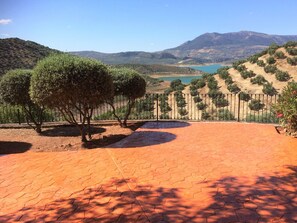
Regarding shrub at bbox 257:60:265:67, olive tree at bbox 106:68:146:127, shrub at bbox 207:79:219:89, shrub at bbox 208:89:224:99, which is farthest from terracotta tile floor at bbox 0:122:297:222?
shrub at bbox 257:60:265:67

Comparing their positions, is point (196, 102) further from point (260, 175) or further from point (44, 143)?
point (260, 175)

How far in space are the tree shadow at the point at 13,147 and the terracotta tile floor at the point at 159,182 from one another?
0.67 metres

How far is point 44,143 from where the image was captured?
9023 mm

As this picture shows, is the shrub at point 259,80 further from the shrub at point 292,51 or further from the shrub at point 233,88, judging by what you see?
the shrub at point 292,51

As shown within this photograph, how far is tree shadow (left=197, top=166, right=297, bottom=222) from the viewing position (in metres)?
4.26

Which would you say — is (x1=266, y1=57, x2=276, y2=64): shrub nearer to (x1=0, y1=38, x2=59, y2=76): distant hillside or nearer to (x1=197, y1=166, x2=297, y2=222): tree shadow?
(x1=197, y1=166, x2=297, y2=222): tree shadow

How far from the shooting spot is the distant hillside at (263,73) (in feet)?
83.0

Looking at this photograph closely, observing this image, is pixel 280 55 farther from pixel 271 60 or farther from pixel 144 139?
pixel 144 139

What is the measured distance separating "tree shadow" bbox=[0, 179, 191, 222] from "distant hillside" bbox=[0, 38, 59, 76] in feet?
111

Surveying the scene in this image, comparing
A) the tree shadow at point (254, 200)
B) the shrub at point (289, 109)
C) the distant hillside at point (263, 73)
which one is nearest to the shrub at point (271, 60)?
the distant hillside at point (263, 73)

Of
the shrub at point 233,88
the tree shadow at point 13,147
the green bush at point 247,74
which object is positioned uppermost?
the green bush at point 247,74

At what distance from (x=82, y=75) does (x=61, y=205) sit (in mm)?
3813

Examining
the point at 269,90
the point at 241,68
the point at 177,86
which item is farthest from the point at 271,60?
the point at 177,86

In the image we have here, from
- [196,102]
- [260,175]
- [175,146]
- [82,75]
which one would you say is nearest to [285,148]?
[260,175]
